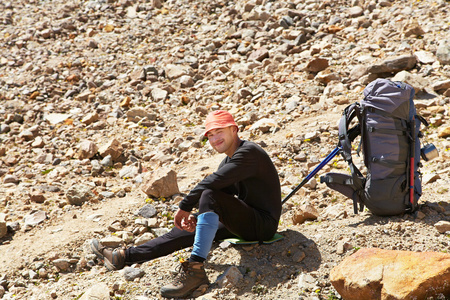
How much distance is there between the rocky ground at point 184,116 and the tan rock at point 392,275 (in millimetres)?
307

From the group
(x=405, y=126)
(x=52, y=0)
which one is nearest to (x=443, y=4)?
(x=405, y=126)

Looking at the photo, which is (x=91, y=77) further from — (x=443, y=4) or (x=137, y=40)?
(x=443, y=4)

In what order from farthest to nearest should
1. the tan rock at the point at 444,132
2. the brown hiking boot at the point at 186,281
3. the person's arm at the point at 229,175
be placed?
the tan rock at the point at 444,132, the person's arm at the point at 229,175, the brown hiking boot at the point at 186,281

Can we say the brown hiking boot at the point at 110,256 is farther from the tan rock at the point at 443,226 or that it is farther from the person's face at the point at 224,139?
the tan rock at the point at 443,226

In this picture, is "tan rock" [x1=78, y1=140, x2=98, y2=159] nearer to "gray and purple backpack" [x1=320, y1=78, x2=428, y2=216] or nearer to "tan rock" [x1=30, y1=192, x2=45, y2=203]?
"tan rock" [x1=30, y1=192, x2=45, y2=203]

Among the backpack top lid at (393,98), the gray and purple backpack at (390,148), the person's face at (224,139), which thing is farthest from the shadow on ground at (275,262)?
the backpack top lid at (393,98)

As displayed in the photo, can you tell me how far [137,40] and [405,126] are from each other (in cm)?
1053

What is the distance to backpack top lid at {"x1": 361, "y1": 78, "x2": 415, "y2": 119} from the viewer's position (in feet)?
15.9

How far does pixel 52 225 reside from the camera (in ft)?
23.0

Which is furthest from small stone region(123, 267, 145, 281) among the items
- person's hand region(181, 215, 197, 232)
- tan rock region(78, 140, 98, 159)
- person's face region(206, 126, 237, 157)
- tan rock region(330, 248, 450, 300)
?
tan rock region(78, 140, 98, 159)

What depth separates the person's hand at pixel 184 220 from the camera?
463 centimetres

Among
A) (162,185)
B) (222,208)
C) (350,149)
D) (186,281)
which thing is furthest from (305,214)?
(162,185)

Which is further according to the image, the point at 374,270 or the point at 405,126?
the point at 405,126

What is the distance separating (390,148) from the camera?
4.89 metres
